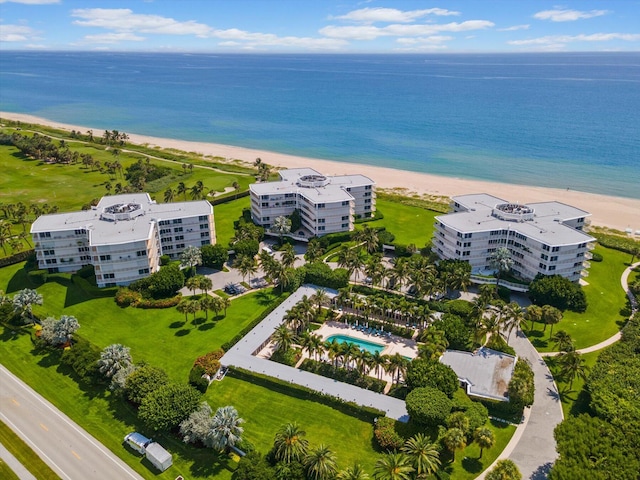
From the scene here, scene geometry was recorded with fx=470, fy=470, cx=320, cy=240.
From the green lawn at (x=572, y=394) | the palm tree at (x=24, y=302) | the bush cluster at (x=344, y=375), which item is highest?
the palm tree at (x=24, y=302)

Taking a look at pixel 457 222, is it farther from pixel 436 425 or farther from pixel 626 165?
pixel 626 165

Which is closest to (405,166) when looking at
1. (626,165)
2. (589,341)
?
(626,165)

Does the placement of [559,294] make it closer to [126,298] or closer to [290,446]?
[290,446]

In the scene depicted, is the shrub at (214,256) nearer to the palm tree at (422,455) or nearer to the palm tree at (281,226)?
the palm tree at (281,226)

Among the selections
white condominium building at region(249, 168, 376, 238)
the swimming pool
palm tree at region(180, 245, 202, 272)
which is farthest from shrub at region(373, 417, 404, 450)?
white condominium building at region(249, 168, 376, 238)

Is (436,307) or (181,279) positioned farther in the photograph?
(181,279)

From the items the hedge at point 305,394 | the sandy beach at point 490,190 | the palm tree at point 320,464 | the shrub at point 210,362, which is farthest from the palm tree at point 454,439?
the sandy beach at point 490,190
